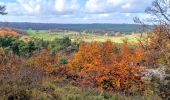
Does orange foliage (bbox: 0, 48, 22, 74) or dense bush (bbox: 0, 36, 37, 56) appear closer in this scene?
orange foliage (bbox: 0, 48, 22, 74)

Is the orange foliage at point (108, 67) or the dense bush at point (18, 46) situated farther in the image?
the dense bush at point (18, 46)

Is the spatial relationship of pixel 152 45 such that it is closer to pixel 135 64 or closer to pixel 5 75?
pixel 5 75

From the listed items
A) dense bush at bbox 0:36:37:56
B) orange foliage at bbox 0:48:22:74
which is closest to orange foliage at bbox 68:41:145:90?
dense bush at bbox 0:36:37:56

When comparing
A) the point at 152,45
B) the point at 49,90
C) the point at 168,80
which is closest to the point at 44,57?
the point at 152,45

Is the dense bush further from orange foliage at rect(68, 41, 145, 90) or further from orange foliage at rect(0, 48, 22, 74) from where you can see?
orange foliage at rect(0, 48, 22, 74)

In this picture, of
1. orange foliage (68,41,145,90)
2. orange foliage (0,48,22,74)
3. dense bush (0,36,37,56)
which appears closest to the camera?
orange foliage (0,48,22,74)

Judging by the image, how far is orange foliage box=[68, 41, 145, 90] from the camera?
1785 inches

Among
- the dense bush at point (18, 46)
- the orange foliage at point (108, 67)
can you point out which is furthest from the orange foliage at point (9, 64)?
the dense bush at point (18, 46)

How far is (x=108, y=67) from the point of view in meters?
50.9

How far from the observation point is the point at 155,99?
1316cm

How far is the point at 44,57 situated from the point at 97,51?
9.17m

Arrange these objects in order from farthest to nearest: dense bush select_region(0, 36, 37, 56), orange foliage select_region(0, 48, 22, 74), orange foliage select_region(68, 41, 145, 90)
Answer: dense bush select_region(0, 36, 37, 56) < orange foliage select_region(68, 41, 145, 90) < orange foliage select_region(0, 48, 22, 74)

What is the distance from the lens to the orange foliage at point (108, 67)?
4535 cm

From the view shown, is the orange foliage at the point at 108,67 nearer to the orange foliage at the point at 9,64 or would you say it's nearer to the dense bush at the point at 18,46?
the dense bush at the point at 18,46
